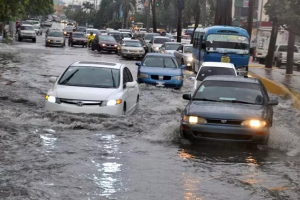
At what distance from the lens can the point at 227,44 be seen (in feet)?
99.6

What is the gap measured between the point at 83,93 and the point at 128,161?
3.76 meters

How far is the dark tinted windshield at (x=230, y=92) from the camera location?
12.3 meters

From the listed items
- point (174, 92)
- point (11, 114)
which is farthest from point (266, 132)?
point (174, 92)

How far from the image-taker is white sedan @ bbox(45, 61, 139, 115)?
1317cm

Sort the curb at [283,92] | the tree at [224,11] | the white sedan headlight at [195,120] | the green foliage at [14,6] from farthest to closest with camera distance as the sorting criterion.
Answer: the tree at [224,11] → the green foliage at [14,6] → the curb at [283,92] → the white sedan headlight at [195,120]

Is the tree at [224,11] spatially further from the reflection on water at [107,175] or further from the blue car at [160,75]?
the reflection on water at [107,175]

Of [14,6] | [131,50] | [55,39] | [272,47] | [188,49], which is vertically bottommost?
[55,39]

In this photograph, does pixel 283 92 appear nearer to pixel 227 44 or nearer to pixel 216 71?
pixel 216 71

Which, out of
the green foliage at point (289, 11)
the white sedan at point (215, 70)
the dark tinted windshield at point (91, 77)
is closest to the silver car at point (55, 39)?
the green foliage at point (289, 11)

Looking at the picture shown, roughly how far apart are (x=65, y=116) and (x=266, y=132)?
440cm

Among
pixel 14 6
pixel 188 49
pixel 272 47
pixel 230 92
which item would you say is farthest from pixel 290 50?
pixel 230 92

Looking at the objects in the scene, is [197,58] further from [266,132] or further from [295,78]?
[266,132]

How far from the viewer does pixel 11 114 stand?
13875 millimetres

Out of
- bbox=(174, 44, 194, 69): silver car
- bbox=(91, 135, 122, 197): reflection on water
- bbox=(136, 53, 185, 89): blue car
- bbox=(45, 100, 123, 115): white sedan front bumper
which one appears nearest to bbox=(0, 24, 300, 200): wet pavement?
bbox=(91, 135, 122, 197): reflection on water
